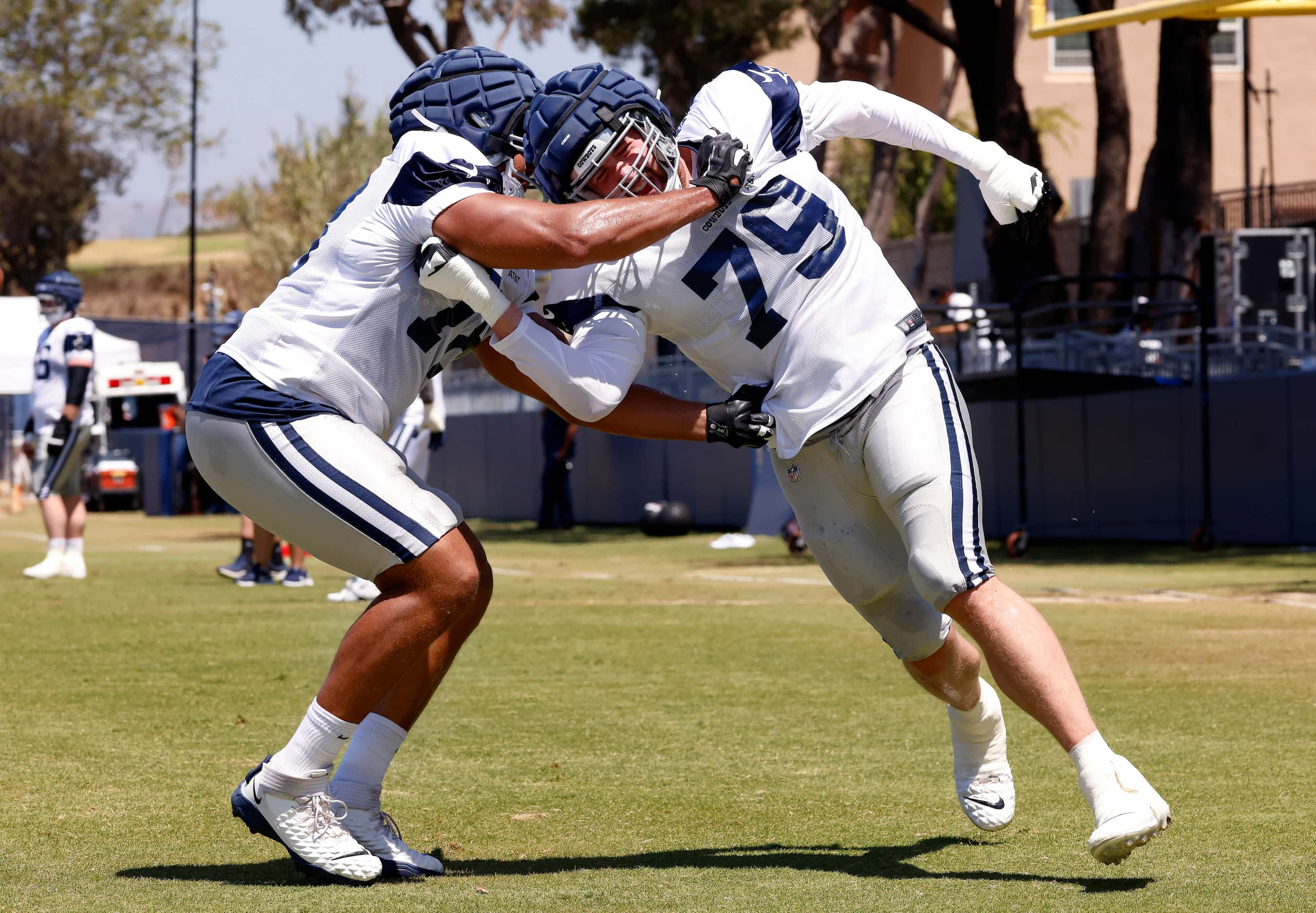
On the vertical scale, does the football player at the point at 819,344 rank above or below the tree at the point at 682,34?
below

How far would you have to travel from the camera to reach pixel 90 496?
30141 millimetres

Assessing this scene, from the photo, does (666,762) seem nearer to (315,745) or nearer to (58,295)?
(315,745)

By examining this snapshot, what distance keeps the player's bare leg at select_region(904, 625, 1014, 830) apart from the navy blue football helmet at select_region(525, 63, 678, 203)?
1421 mm

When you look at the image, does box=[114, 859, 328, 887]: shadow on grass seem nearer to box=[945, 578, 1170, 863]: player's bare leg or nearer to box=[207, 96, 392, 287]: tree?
box=[945, 578, 1170, 863]: player's bare leg

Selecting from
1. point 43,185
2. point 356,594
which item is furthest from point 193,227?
point 43,185

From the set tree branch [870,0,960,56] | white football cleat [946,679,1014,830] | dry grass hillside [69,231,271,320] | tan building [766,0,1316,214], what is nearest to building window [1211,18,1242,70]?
tan building [766,0,1316,214]

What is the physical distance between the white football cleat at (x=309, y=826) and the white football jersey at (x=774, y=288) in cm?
131

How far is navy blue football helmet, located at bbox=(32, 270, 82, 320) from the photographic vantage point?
12.7 meters

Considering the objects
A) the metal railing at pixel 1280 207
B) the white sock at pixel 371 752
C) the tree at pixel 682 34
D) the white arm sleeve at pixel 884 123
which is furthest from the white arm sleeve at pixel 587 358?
the metal railing at pixel 1280 207

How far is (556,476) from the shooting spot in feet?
75.8

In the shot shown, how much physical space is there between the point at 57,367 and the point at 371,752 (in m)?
9.54

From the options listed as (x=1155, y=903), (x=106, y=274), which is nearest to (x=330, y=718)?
(x=1155, y=903)

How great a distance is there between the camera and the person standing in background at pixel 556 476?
2184 centimetres

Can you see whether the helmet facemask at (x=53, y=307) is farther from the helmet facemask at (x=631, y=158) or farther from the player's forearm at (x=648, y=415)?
the helmet facemask at (x=631, y=158)
